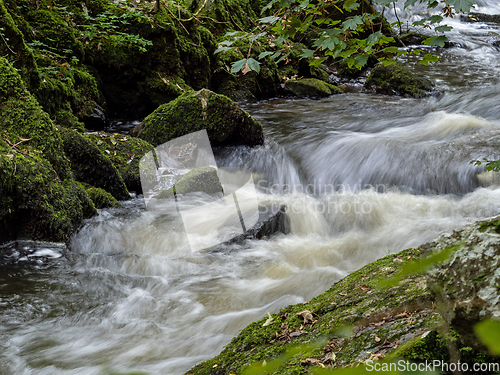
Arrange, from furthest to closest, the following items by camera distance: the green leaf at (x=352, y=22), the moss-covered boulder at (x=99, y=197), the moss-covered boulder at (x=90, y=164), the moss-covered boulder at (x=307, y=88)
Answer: the moss-covered boulder at (x=307, y=88)
the moss-covered boulder at (x=90, y=164)
the moss-covered boulder at (x=99, y=197)
the green leaf at (x=352, y=22)

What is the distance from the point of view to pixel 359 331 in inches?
63.7

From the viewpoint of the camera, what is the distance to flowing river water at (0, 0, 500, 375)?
2889 millimetres

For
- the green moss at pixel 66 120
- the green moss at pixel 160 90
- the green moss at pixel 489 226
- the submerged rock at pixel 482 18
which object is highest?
the submerged rock at pixel 482 18

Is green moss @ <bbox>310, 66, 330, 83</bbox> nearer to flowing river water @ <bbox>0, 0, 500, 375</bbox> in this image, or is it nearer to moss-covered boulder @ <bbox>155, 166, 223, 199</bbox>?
flowing river water @ <bbox>0, 0, 500, 375</bbox>

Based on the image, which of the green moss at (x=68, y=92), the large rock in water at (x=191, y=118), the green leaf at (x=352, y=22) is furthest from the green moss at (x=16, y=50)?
the green leaf at (x=352, y=22)

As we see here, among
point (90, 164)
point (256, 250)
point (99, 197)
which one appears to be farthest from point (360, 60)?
point (90, 164)

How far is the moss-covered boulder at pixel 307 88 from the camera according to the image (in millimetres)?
11844

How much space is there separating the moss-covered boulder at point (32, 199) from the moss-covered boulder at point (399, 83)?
35.0 ft

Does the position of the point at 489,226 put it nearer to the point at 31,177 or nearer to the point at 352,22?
the point at 352,22

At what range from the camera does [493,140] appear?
6801 mm

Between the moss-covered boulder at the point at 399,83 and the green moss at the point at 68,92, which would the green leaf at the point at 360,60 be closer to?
the green moss at the point at 68,92

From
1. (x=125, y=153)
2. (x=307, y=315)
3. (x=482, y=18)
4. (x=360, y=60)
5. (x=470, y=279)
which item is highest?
(x=482, y=18)

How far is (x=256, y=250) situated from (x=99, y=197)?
240cm

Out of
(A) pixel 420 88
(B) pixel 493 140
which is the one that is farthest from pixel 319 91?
(B) pixel 493 140
